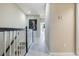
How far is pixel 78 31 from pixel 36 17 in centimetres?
687

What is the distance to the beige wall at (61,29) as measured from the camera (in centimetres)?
405

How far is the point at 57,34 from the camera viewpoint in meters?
4.07

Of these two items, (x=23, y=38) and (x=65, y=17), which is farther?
(x=23, y=38)

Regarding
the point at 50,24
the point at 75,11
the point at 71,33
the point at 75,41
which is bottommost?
the point at 75,41

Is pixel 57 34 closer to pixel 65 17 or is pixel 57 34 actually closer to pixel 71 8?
pixel 65 17

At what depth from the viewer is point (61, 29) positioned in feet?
13.4

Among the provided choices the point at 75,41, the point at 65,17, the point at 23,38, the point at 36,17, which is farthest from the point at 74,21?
the point at 36,17

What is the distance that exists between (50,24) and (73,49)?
1.07m

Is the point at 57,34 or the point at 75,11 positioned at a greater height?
the point at 75,11

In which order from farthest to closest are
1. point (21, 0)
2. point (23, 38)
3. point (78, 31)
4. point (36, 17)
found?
point (36, 17) → point (23, 38) → point (78, 31) → point (21, 0)

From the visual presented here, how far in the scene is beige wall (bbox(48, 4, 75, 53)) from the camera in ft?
13.3

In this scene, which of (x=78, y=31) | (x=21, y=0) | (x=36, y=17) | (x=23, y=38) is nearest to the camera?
(x=21, y=0)

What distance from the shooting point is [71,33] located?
161 inches

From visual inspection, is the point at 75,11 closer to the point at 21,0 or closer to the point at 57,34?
the point at 57,34
